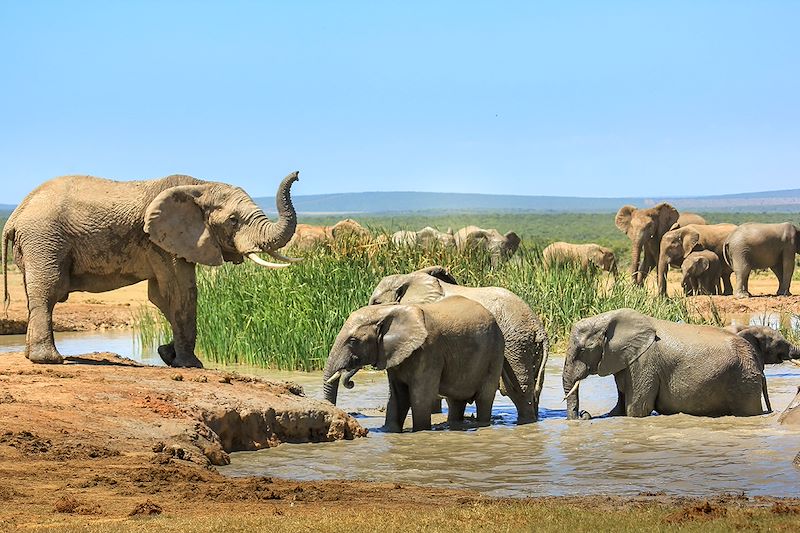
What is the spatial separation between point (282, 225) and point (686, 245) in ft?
64.3

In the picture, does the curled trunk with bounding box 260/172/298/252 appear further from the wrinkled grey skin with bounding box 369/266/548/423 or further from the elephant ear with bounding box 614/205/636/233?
the elephant ear with bounding box 614/205/636/233

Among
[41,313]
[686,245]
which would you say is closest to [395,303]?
[41,313]

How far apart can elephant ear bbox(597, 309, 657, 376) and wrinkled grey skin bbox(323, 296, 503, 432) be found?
1103mm

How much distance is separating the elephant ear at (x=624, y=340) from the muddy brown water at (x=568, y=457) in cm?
55

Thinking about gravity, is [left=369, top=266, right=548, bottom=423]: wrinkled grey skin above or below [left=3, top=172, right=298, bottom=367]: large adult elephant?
below

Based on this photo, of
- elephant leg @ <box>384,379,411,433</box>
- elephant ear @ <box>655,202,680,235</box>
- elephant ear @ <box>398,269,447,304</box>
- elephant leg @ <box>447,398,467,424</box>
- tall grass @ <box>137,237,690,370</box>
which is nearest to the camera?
elephant leg @ <box>384,379,411,433</box>

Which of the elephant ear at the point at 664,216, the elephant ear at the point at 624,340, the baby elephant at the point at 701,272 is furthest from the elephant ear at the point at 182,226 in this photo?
the elephant ear at the point at 664,216

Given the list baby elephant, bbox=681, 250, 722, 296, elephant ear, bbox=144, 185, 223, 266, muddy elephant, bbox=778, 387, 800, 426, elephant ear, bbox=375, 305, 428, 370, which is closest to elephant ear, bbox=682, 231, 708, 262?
baby elephant, bbox=681, 250, 722, 296

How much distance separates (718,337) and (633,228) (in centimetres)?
2001

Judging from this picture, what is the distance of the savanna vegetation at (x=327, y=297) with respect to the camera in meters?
17.3

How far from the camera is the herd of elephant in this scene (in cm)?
1225

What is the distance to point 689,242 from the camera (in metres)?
30.8

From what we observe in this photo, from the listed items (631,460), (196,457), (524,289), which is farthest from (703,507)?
(524,289)

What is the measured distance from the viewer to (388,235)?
19.6 m
